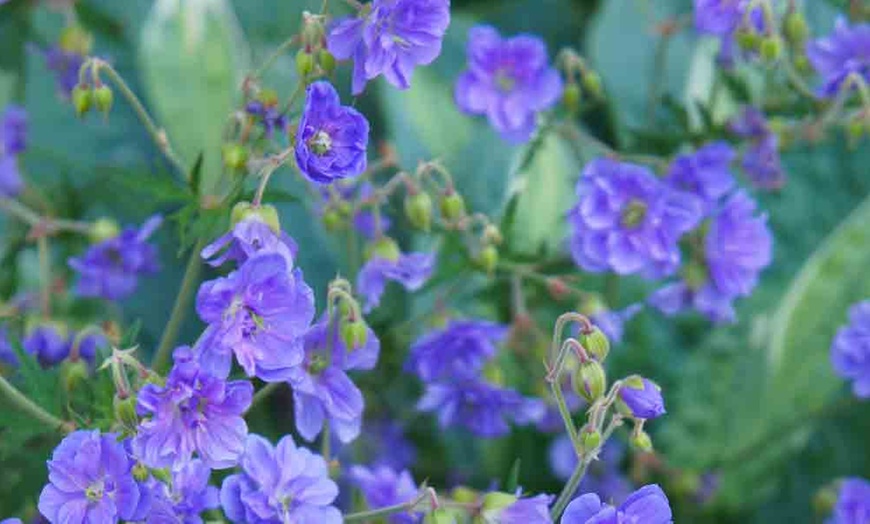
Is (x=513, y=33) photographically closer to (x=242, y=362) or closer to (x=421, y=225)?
(x=421, y=225)

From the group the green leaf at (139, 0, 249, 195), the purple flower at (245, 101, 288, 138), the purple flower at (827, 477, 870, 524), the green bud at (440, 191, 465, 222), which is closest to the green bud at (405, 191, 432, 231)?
the green bud at (440, 191, 465, 222)

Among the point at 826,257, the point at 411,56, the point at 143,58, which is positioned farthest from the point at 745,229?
the point at 143,58

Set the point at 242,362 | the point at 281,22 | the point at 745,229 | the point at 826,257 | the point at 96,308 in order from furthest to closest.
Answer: the point at 281,22
the point at 96,308
the point at 826,257
the point at 745,229
the point at 242,362

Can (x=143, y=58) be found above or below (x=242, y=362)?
below

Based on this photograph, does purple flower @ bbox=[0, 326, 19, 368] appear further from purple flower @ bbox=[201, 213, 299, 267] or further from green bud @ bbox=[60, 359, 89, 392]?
purple flower @ bbox=[201, 213, 299, 267]

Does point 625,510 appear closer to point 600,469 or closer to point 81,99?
point 81,99

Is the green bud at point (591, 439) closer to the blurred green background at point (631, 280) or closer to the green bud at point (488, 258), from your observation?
the green bud at point (488, 258)

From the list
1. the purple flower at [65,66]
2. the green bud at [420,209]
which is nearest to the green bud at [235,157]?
the green bud at [420,209]
